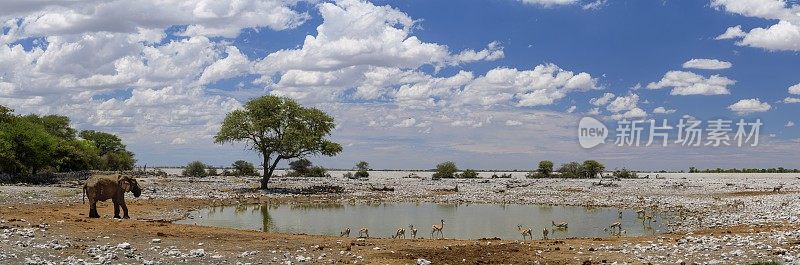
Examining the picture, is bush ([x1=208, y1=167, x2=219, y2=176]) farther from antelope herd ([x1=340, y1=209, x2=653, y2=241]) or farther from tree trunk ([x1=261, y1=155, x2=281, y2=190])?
antelope herd ([x1=340, y1=209, x2=653, y2=241])

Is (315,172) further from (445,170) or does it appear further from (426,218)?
(426,218)

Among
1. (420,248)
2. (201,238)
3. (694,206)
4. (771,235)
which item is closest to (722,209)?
(694,206)

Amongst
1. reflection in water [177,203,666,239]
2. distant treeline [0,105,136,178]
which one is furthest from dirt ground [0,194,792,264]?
distant treeline [0,105,136,178]

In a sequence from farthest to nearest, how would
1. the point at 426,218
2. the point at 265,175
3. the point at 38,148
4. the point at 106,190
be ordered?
the point at 38,148 < the point at 265,175 < the point at 426,218 < the point at 106,190

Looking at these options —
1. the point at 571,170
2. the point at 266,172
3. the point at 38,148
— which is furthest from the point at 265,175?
the point at 571,170

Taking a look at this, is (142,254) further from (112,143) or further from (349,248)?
(112,143)

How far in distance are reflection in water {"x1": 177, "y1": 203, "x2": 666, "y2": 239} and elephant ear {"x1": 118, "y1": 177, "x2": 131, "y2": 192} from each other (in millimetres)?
3089

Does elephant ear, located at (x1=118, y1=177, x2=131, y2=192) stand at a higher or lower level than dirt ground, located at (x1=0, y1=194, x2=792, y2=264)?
higher

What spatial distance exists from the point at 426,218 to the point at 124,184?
51.1ft

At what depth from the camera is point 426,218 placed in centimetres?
3644

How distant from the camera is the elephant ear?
3123 cm

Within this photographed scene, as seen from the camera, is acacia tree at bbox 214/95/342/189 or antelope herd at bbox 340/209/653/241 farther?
acacia tree at bbox 214/95/342/189

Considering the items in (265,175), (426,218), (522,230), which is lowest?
(426,218)

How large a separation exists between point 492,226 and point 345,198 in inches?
855
